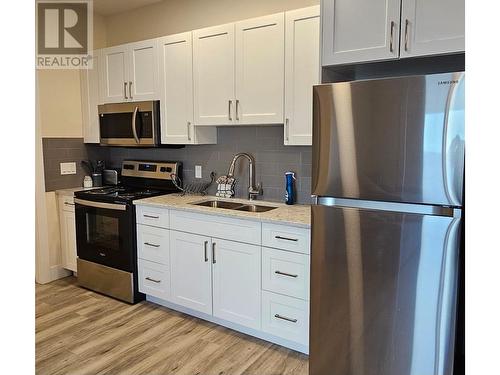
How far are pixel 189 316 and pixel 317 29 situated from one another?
230cm

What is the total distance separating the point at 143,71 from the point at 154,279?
178 centimetres

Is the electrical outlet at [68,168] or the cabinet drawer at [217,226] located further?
the electrical outlet at [68,168]

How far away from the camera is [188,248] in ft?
9.68

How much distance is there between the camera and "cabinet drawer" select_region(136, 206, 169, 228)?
10.1ft

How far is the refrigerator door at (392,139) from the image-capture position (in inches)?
65.5

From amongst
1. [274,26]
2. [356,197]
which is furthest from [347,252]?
[274,26]

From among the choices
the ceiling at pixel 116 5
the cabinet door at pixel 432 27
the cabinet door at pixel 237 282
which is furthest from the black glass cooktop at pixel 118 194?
the cabinet door at pixel 432 27

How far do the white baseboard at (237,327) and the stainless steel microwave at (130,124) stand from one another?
136cm

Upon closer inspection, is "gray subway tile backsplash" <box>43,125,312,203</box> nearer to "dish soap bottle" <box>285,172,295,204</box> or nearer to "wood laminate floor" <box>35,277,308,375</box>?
"dish soap bottle" <box>285,172,295,204</box>

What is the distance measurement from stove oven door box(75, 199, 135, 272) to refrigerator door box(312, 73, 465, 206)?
1.84m

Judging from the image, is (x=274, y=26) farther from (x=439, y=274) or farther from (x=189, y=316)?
(x=189, y=316)

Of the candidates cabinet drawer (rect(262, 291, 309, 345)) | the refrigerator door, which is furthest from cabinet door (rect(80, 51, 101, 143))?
the refrigerator door

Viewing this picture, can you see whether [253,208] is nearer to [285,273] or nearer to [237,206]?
[237,206]

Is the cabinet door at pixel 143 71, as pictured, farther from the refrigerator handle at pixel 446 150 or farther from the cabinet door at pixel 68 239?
the refrigerator handle at pixel 446 150
